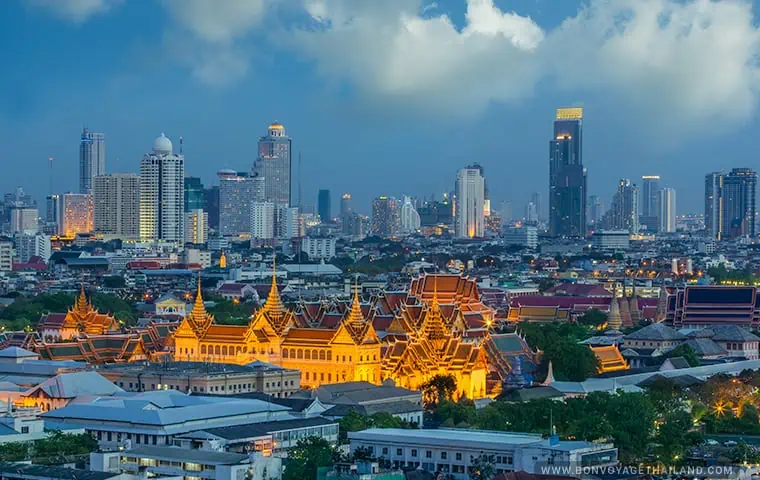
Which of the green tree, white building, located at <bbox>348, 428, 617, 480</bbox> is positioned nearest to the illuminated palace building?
white building, located at <bbox>348, 428, 617, 480</bbox>

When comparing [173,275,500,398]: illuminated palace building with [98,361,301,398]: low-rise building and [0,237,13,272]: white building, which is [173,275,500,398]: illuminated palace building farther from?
[0,237,13,272]: white building

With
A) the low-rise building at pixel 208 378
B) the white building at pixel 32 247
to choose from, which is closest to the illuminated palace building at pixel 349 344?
the low-rise building at pixel 208 378

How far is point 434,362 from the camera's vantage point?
67688 mm

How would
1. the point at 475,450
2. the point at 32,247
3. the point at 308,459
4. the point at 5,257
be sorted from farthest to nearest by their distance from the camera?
the point at 32,247, the point at 5,257, the point at 475,450, the point at 308,459

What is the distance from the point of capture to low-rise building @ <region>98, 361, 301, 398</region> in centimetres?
6125

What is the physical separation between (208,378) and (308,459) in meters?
17.2

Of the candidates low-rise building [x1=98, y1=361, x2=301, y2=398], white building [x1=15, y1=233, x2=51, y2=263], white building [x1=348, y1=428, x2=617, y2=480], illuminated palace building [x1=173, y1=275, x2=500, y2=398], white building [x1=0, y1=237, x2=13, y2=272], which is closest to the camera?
white building [x1=348, y1=428, x2=617, y2=480]

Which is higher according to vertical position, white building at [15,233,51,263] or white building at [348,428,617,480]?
white building at [15,233,51,263]

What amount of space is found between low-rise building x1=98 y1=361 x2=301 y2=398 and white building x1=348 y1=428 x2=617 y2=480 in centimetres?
1364

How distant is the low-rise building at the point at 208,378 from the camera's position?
6125 centimetres

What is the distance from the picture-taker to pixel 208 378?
61188 millimetres

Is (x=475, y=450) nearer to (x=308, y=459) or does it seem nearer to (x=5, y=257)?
(x=308, y=459)

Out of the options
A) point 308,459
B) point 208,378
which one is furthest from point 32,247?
point 308,459

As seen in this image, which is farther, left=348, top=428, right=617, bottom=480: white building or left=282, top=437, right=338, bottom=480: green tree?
left=348, top=428, right=617, bottom=480: white building
